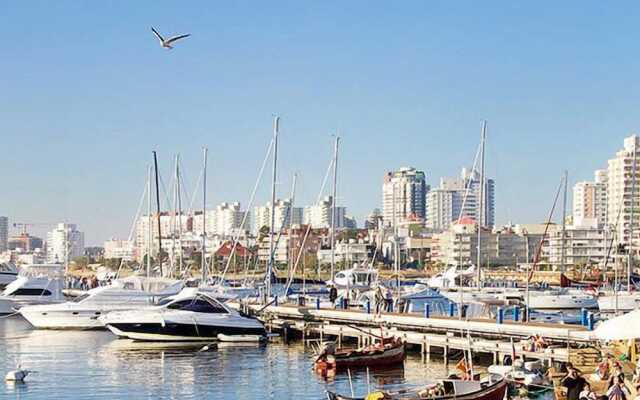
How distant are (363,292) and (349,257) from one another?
101748mm

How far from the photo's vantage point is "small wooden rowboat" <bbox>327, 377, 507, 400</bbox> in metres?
28.9

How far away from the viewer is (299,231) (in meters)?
194

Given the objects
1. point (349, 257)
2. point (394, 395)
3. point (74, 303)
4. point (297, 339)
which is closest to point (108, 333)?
point (74, 303)

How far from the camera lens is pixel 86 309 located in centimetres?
6088

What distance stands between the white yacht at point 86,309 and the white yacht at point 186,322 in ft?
29.3

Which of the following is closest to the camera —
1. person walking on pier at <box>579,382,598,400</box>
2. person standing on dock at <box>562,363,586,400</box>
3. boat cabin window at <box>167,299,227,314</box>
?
person walking on pier at <box>579,382,598,400</box>

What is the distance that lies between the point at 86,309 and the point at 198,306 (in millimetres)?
12281

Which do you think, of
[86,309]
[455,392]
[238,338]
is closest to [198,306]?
[238,338]

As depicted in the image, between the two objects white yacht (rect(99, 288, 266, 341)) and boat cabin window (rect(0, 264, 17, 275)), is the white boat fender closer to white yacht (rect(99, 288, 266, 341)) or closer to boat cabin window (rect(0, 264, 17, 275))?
white yacht (rect(99, 288, 266, 341))

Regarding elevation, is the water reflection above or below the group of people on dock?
below

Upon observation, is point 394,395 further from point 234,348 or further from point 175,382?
point 234,348

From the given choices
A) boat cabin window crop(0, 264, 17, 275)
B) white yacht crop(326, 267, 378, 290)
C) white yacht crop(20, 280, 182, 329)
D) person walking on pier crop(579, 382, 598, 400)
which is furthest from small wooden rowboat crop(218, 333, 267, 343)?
boat cabin window crop(0, 264, 17, 275)

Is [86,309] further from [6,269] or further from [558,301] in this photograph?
[558,301]

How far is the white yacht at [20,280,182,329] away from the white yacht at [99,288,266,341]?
351 inches
